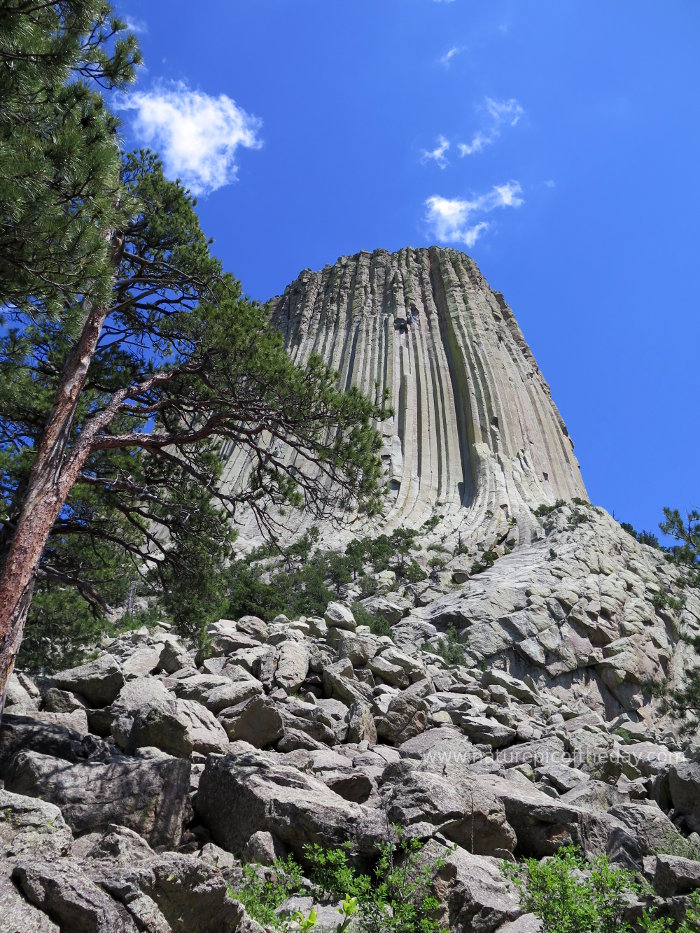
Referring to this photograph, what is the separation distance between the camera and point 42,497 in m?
7.45

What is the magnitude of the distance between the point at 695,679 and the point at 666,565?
75.4ft

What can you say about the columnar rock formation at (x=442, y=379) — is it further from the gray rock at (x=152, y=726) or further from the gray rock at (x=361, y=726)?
the gray rock at (x=152, y=726)

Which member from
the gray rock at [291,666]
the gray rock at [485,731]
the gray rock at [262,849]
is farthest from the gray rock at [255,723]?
the gray rock at [485,731]

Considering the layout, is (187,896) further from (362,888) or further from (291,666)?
(291,666)

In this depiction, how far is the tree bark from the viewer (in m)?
6.62

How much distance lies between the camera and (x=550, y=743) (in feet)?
34.8

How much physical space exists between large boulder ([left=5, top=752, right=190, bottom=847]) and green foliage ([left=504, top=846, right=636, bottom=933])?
282 cm

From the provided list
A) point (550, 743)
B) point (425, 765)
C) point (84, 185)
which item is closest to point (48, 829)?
point (425, 765)

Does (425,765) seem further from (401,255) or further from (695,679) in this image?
(401,255)

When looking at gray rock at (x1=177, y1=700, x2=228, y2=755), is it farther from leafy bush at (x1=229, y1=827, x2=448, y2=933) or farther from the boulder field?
leafy bush at (x1=229, y1=827, x2=448, y2=933)

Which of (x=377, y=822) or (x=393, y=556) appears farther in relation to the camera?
(x=393, y=556)

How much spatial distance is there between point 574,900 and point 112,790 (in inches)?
140

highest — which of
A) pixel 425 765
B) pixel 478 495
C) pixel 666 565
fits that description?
pixel 478 495

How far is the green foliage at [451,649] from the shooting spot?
73.2 ft
